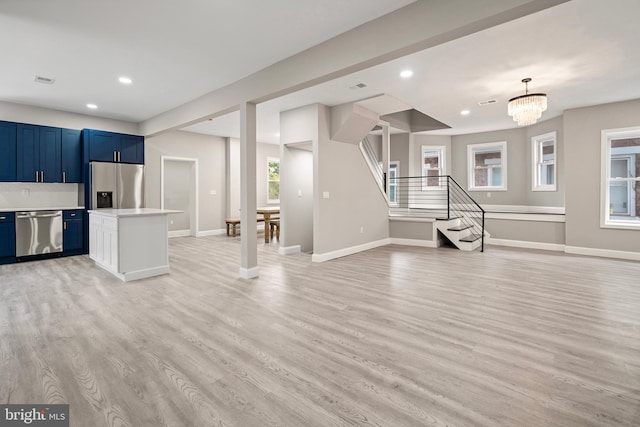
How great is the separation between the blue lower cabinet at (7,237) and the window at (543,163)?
11.2 m

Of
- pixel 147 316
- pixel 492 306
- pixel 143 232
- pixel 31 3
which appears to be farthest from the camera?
pixel 143 232

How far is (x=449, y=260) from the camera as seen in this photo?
18.6 ft

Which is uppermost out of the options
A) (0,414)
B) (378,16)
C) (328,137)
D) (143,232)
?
(378,16)

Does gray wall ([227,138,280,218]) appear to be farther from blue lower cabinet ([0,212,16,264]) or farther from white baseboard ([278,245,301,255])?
blue lower cabinet ([0,212,16,264])

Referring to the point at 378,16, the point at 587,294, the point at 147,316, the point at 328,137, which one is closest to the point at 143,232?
the point at 147,316

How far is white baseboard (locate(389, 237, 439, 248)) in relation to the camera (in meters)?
7.08

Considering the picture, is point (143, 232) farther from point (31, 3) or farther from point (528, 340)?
point (528, 340)

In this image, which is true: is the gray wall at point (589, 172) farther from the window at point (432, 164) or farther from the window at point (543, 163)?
the window at point (432, 164)

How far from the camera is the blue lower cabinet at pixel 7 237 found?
534 centimetres

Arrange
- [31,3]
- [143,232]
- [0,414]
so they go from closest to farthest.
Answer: [0,414], [31,3], [143,232]

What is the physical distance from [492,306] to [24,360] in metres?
4.05

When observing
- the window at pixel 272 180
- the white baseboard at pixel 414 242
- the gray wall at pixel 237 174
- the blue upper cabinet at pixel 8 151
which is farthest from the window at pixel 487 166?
the blue upper cabinet at pixel 8 151

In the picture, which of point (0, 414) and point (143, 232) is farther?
point (143, 232)

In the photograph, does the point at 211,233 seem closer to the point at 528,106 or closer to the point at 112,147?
the point at 112,147
